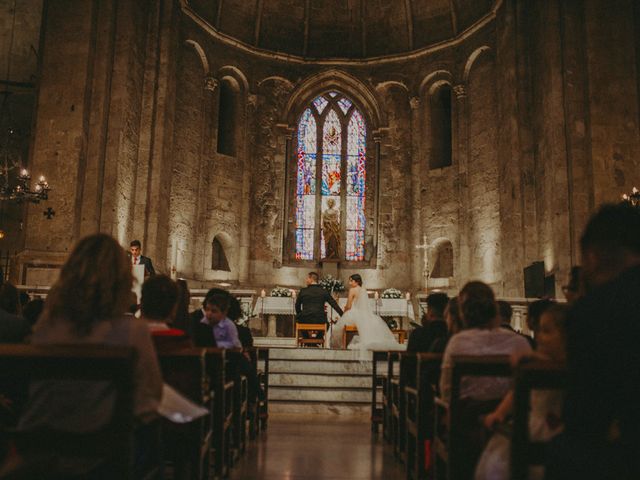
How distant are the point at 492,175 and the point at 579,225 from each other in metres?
4.96

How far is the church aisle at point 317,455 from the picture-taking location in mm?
4602

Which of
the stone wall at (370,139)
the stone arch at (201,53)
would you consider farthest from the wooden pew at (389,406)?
the stone arch at (201,53)

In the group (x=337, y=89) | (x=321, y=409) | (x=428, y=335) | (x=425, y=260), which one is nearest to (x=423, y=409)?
(x=428, y=335)

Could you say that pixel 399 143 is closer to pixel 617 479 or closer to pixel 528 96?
pixel 528 96

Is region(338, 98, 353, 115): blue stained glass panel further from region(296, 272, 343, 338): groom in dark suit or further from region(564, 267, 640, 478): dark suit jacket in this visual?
region(564, 267, 640, 478): dark suit jacket

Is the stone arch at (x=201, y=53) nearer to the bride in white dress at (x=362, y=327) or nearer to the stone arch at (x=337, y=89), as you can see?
the stone arch at (x=337, y=89)

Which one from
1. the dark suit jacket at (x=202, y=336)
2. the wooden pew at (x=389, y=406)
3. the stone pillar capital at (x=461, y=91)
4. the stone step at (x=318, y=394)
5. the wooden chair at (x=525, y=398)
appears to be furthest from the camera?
the stone pillar capital at (x=461, y=91)

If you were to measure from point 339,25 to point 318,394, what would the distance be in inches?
545

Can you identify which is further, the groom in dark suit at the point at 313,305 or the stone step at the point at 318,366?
the groom in dark suit at the point at 313,305

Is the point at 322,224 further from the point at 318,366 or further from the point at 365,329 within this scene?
the point at 318,366

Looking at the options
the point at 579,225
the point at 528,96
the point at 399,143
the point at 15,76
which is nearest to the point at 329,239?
the point at 399,143

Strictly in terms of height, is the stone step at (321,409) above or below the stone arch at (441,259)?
below

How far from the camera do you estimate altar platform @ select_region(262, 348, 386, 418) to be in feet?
26.9

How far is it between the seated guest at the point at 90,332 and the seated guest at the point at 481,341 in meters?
1.66
